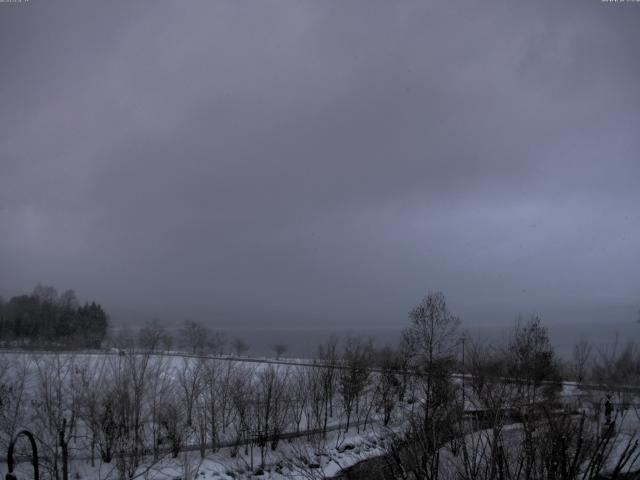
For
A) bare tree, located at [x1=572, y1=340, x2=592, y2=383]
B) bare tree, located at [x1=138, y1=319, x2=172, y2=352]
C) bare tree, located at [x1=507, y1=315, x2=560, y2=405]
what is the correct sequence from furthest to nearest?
bare tree, located at [x1=138, y1=319, x2=172, y2=352] → bare tree, located at [x1=572, y1=340, x2=592, y2=383] → bare tree, located at [x1=507, y1=315, x2=560, y2=405]

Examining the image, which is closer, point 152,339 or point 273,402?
point 273,402

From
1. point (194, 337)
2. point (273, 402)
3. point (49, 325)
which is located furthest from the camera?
point (194, 337)

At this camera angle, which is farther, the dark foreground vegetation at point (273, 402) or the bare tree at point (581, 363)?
the bare tree at point (581, 363)

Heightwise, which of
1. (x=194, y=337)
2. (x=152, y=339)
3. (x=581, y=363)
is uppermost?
(x=152, y=339)

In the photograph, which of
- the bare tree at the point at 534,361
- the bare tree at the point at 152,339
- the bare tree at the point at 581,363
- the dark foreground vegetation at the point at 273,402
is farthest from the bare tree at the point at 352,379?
the bare tree at the point at 581,363

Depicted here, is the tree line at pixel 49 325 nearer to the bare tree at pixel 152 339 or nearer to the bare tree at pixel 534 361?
the bare tree at pixel 152 339

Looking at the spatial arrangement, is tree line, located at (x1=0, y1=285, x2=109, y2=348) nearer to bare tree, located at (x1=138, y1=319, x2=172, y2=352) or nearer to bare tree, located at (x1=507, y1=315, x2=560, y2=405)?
bare tree, located at (x1=138, y1=319, x2=172, y2=352)

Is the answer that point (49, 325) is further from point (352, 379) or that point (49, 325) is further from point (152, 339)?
point (352, 379)

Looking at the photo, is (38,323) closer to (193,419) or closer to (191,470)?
(193,419)

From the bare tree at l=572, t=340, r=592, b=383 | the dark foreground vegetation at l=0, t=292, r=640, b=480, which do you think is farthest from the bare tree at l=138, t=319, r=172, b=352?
the bare tree at l=572, t=340, r=592, b=383

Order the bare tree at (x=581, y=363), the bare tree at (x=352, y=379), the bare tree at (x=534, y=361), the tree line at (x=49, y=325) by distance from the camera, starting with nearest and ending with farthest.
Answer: the bare tree at (x=534, y=361) < the bare tree at (x=352, y=379) < the bare tree at (x=581, y=363) < the tree line at (x=49, y=325)

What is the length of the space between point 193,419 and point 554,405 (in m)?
27.5

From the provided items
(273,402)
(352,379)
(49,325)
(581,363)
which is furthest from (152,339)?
(581,363)

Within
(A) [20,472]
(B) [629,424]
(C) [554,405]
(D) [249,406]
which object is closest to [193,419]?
(D) [249,406]
